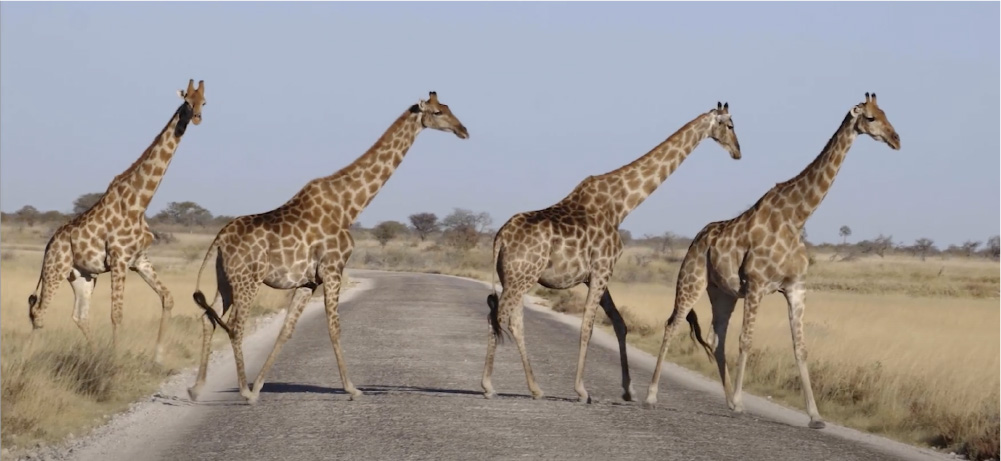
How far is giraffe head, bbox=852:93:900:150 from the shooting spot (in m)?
13.0

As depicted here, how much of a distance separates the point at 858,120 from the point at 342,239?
553 cm

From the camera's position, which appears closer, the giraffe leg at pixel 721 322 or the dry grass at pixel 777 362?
the dry grass at pixel 777 362

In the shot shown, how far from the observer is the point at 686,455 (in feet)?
35.4

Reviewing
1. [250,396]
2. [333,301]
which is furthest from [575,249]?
[250,396]

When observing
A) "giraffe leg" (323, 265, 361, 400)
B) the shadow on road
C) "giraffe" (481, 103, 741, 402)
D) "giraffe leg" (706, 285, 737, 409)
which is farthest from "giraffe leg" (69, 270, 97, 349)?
"giraffe leg" (706, 285, 737, 409)

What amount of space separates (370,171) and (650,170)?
3258 millimetres

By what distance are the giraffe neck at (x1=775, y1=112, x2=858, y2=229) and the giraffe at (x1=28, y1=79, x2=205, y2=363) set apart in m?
7.08

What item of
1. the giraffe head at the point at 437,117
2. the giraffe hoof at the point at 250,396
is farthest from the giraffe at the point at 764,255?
the giraffe hoof at the point at 250,396

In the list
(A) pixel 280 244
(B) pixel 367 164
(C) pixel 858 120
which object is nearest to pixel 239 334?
(A) pixel 280 244

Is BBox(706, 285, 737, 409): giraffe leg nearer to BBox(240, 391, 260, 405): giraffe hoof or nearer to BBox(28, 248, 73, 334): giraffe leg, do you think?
BBox(240, 391, 260, 405): giraffe hoof

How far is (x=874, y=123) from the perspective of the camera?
43.2 ft

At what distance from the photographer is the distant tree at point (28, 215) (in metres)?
122

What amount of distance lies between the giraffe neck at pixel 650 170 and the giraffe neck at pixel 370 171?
7.35 ft

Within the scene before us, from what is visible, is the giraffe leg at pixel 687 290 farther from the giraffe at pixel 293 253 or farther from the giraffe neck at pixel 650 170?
the giraffe at pixel 293 253
